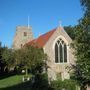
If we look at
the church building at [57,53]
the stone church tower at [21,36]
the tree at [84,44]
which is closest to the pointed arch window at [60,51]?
the church building at [57,53]

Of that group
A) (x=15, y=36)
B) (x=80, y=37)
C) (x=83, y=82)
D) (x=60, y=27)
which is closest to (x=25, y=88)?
(x=83, y=82)

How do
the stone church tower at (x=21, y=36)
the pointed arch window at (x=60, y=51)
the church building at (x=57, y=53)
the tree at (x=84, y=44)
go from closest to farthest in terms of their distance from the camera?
the tree at (x=84, y=44) < the church building at (x=57, y=53) < the pointed arch window at (x=60, y=51) < the stone church tower at (x=21, y=36)

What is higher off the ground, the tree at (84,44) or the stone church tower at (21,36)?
the stone church tower at (21,36)

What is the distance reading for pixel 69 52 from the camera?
161 feet

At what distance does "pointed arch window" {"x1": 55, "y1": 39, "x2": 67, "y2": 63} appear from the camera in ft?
159

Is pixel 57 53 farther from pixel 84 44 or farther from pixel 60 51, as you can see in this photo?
pixel 84 44

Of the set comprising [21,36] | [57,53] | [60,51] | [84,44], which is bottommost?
[84,44]

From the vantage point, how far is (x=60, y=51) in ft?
159

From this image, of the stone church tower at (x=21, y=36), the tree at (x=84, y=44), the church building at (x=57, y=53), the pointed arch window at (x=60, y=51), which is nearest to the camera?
the tree at (x=84, y=44)

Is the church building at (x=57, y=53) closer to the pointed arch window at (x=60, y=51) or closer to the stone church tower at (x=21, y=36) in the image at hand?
the pointed arch window at (x=60, y=51)

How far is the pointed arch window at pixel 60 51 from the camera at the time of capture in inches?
1905

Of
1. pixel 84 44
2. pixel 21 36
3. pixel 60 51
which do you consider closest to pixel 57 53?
pixel 60 51

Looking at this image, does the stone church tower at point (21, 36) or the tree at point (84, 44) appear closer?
the tree at point (84, 44)

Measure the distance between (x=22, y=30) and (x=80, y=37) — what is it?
52.5m
